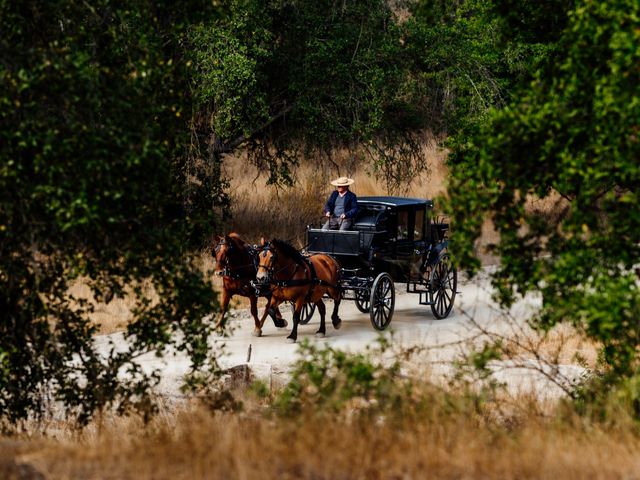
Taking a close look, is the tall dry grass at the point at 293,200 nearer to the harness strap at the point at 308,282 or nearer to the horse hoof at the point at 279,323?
the horse hoof at the point at 279,323

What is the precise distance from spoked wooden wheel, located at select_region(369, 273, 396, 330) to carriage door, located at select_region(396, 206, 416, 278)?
0.64m

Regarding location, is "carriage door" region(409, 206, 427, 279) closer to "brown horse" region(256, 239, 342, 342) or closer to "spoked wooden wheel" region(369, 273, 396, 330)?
"spoked wooden wheel" region(369, 273, 396, 330)

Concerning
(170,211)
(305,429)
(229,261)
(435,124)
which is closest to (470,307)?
(229,261)

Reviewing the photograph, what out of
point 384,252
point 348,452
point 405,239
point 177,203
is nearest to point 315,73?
point 405,239

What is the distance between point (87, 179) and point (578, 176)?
386 cm

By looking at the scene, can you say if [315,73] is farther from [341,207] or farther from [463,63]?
[341,207]

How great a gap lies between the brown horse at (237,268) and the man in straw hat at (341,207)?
142 cm

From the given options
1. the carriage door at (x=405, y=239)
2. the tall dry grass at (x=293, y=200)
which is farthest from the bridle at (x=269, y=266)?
the tall dry grass at (x=293, y=200)

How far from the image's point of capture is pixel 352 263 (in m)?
16.3

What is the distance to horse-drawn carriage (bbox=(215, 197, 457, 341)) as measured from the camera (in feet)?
49.4

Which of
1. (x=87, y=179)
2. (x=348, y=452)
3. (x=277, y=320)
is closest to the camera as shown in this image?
(x=348, y=452)

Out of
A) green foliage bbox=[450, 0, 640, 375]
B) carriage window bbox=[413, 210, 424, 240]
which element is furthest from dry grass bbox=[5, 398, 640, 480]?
carriage window bbox=[413, 210, 424, 240]

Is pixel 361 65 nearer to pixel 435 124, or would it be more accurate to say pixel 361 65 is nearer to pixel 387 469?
pixel 435 124

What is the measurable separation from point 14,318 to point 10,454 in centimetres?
192
